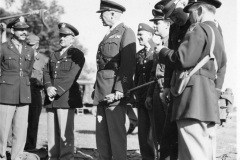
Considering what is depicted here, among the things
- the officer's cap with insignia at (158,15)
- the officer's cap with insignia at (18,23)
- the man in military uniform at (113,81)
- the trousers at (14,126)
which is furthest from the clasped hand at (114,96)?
the officer's cap with insignia at (18,23)

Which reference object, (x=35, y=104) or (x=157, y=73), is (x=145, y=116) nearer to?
(x=157, y=73)

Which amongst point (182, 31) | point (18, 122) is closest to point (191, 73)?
point (182, 31)

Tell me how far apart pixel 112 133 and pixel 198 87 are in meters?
1.78

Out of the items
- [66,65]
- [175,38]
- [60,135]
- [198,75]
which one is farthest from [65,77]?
[198,75]

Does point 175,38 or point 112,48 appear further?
point 112,48

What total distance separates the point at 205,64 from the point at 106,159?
2194 millimetres

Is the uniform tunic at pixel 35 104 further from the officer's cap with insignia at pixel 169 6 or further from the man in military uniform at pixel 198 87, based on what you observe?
the man in military uniform at pixel 198 87

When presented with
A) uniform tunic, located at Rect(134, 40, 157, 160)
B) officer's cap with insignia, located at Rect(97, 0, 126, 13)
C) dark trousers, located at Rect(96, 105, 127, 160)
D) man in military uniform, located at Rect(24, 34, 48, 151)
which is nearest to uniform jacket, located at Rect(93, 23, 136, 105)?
dark trousers, located at Rect(96, 105, 127, 160)

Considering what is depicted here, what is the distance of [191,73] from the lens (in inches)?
142

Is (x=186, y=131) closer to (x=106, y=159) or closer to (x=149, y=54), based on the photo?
(x=106, y=159)

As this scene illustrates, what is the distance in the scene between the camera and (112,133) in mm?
4996

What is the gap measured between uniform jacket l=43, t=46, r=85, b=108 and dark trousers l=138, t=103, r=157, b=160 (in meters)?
1.10

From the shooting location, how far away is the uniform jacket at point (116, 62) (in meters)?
4.98

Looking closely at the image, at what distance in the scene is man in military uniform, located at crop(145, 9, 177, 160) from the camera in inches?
160
